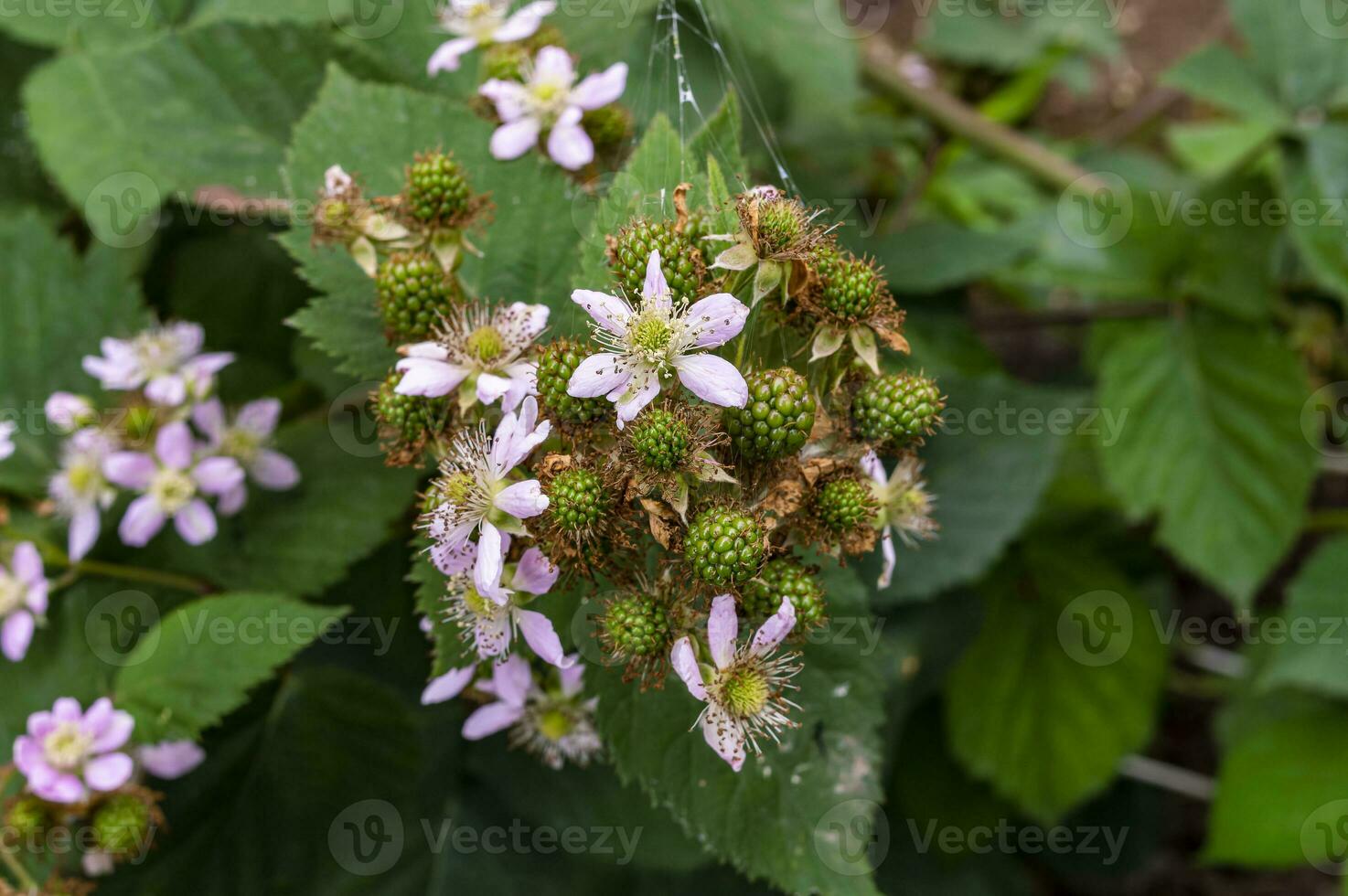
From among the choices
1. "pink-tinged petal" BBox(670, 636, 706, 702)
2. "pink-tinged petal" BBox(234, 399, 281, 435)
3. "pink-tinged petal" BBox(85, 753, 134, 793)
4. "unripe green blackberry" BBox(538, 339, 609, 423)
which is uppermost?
"unripe green blackberry" BBox(538, 339, 609, 423)

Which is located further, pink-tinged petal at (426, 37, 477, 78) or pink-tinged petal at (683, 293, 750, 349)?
pink-tinged petal at (426, 37, 477, 78)

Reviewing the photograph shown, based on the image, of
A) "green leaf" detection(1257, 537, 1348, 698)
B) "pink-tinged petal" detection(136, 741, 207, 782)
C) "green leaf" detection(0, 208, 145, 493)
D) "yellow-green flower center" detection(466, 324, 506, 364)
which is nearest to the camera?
"yellow-green flower center" detection(466, 324, 506, 364)

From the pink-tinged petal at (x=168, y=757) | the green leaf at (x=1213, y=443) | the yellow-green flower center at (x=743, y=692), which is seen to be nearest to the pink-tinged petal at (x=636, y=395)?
the yellow-green flower center at (x=743, y=692)

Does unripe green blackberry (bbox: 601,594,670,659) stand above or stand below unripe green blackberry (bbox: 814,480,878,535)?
below

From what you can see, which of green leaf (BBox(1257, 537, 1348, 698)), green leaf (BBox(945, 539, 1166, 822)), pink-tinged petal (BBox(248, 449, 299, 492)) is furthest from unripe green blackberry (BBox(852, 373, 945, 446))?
green leaf (BBox(945, 539, 1166, 822))

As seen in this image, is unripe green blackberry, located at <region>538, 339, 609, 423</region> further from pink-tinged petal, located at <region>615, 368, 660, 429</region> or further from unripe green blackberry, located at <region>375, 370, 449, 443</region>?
unripe green blackberry, located at <region>375, 370, 449, 443</region>

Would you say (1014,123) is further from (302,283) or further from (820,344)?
(820,344)

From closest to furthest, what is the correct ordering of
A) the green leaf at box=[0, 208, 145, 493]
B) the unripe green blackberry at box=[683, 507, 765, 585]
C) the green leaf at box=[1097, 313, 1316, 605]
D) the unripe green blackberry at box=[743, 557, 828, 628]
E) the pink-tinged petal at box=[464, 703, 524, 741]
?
the unripe green blackberry at box=[683, 507, 765, 585] → the unripe green blackberry at box=[743, 557, 828, 628] → the pink-tinged petal at box=[464, 703, 524, 741] → the green leaf at box=[0, 208, 145, 493] → the green leaf at box=[1097, 313, 1316, 605]

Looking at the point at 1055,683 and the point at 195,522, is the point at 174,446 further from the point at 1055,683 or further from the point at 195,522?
the point at 1055,683
